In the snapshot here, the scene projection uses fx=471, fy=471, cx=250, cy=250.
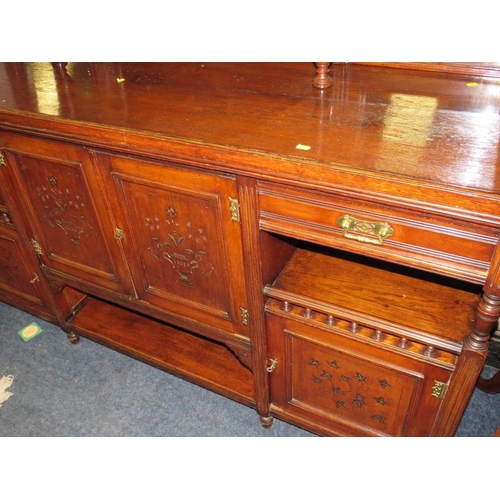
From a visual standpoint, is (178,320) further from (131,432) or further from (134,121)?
(134,121)

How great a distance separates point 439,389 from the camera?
0.98 metres

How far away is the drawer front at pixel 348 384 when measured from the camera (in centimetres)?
102

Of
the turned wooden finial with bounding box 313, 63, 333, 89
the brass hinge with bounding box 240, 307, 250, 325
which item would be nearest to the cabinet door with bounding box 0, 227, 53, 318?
the brass hinge with bounding box 240, 307, 250, 325

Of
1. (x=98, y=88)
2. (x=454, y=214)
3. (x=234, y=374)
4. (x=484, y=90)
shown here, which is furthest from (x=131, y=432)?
(x=484, y=90)

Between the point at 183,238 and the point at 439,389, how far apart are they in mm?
650

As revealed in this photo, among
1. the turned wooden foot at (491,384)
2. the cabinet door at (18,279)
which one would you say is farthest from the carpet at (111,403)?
the cabinet door at (18,279)

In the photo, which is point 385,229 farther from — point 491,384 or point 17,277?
point 17,277

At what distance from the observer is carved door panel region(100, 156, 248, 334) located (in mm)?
1003

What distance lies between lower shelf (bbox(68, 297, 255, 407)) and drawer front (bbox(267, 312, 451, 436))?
0.60 ft

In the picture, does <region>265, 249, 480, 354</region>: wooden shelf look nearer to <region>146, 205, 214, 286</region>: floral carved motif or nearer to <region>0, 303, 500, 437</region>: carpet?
<region>146, 205, 214, 286</region>: floral carved motif

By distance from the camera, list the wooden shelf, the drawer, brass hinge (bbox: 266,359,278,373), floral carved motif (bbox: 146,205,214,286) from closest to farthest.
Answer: the drawer < the wooden shelf < floral carved motif (bbox: 146,205,214,286) < brass hinge (bbox: 266,359,278,373)

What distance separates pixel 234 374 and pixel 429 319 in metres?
0.69

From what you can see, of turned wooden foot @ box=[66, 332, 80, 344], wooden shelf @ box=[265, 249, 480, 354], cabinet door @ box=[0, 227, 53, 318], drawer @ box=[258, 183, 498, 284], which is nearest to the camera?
drawer @ box=[258, 183, 498, 284]

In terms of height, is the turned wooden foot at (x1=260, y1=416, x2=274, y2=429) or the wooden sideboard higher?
the wooden sideboard
